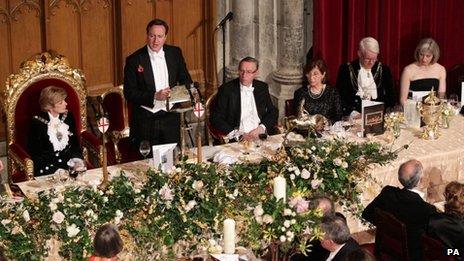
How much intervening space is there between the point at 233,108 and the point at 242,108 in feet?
0.22

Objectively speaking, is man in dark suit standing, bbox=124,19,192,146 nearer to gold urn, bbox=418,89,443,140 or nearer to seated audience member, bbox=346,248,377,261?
gold urn, bbox=418,89,443,140

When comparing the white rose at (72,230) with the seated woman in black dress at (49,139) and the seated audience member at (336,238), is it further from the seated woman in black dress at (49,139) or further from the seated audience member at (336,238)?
the seated woman in black dress at (49,139)

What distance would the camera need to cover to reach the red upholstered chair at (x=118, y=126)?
28.9 feet

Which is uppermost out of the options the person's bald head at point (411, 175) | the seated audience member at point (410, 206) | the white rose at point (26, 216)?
the person's bald head at point (411, 175)

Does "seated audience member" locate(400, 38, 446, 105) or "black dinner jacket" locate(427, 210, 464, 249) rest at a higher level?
"seated audience member" locate(400, 38, 446, 105)

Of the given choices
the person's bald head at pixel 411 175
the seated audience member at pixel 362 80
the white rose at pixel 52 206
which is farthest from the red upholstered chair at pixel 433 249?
the seated audience member at pixel 362 80

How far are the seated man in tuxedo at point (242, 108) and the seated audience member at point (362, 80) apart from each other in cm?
77

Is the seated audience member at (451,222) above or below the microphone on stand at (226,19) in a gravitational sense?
below

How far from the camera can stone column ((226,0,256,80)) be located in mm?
10023

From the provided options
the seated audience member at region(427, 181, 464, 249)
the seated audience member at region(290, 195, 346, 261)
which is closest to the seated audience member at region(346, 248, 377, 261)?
the seated audience member at region(290, 195, 346, 261)

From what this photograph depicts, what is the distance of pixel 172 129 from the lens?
871 centimetres

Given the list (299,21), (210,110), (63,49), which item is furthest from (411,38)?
(63,49)

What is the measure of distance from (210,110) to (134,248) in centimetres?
265

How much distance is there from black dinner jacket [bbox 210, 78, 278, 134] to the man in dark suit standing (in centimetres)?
28
